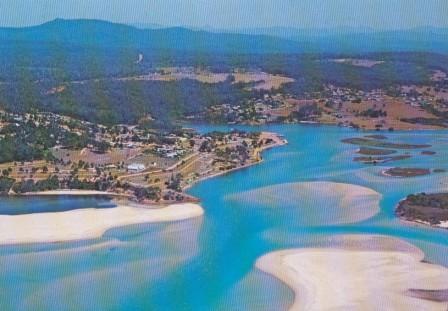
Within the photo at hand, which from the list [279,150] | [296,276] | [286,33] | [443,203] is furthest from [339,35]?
[296,276]

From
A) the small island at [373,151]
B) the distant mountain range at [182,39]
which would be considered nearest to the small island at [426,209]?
the small island at [373,151]

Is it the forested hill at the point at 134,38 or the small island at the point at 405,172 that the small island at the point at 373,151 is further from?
the forested hill at the point at 134,38

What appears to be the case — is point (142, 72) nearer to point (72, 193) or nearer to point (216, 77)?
point (216, 77)

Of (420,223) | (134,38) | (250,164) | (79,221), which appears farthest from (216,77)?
(134,38)

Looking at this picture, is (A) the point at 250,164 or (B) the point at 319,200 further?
(A) the point at 250,164

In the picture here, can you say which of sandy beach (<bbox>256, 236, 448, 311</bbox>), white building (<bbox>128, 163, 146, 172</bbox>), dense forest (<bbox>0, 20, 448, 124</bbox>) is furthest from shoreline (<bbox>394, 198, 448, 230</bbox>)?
dense forest (<bbox>0, 20, 448, 124</bbox>)

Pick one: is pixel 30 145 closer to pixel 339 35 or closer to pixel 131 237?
pixel 131 237
